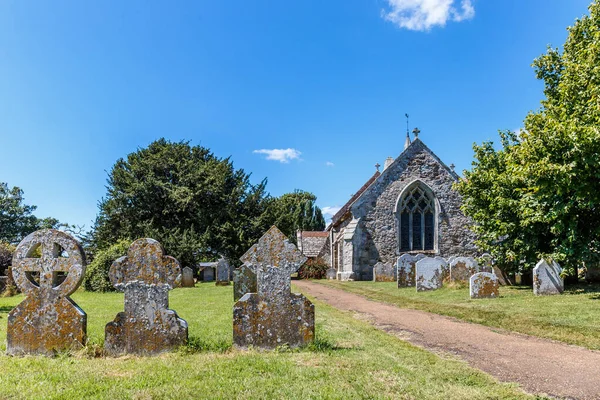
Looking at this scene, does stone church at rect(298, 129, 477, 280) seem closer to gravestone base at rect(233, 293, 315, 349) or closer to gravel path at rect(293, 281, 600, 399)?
gravel path at rect(293, 281, 600, 399)

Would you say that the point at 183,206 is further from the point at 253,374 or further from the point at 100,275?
the point at 253,374

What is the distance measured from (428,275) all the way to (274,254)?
11.2 metres

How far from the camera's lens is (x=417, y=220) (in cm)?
2639

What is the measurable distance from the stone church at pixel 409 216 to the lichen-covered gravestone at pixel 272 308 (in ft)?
64.4

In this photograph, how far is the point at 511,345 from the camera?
6570 millimetres

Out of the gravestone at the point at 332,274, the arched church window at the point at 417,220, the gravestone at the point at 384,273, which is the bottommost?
the gravestone at the point at 332,274

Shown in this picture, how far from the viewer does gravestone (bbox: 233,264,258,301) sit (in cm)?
993

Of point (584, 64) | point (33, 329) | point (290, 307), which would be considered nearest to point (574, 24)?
point (584, 64)

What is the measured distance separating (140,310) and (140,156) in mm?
30884

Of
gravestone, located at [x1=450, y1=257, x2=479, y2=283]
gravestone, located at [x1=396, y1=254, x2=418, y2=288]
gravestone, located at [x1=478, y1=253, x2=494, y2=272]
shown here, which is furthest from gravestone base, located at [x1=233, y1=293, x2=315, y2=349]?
gravestone, located at [x1=478, y1=253, x2=494, y2=272]

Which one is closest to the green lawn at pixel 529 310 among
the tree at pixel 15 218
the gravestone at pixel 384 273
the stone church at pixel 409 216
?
the gravestone at pixel 384 273

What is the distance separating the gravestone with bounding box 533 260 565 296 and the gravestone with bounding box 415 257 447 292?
11.3 feet

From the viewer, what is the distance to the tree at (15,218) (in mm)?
50500

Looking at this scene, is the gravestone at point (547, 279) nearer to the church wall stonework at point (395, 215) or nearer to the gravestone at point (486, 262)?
the gravestone at point (486, 262)
